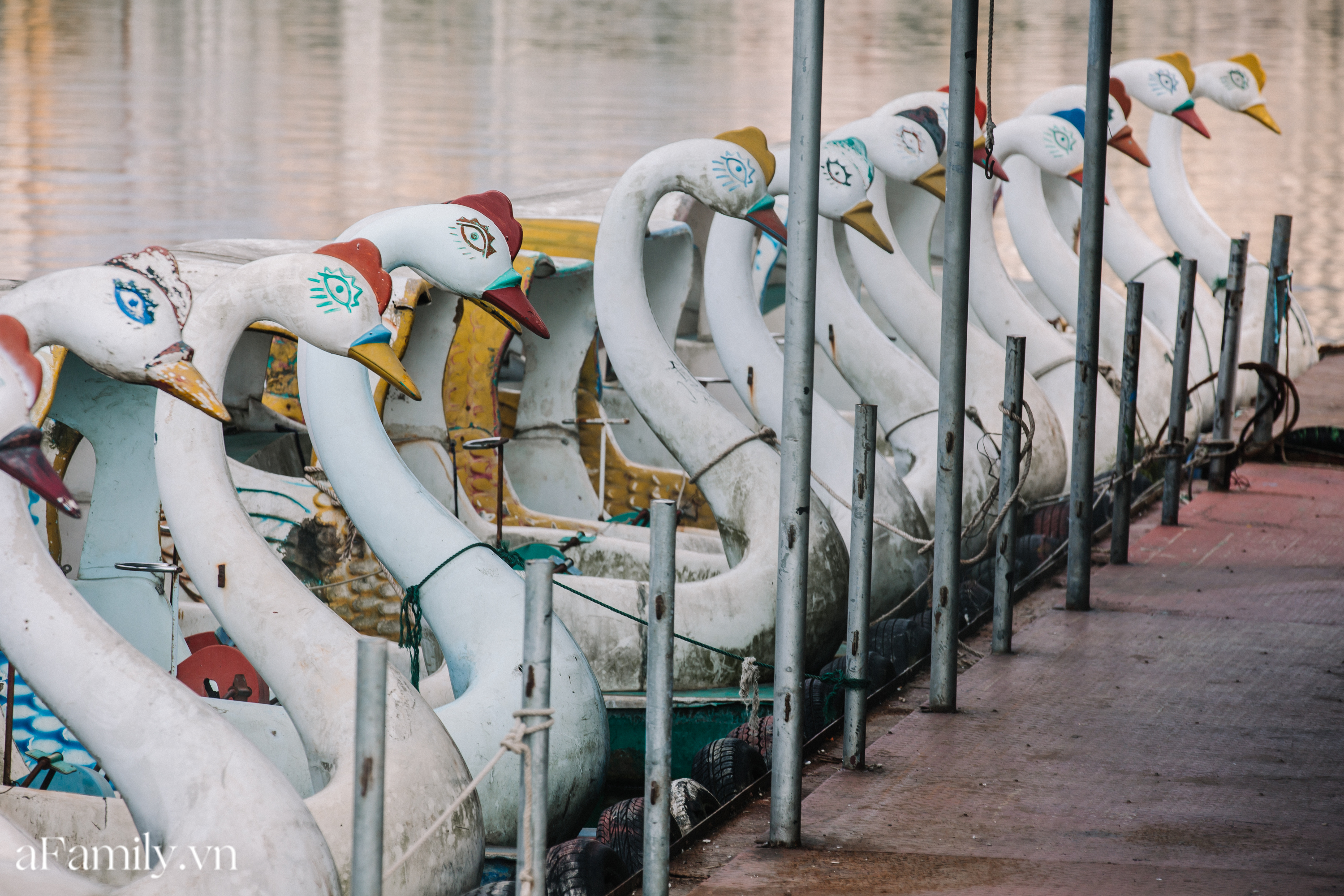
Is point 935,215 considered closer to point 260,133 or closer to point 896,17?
point 260,133

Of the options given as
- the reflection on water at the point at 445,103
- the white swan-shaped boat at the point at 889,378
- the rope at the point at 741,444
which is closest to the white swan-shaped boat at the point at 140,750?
the rope at the point at 741,444

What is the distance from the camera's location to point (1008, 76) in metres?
32.6

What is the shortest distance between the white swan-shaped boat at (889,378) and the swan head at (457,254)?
2391 millimetres

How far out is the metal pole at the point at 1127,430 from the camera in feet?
25.0

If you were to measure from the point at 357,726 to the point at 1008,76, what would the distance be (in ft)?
102

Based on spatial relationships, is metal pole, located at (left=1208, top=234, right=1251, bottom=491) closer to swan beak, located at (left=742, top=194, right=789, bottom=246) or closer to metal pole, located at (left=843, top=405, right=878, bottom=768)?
swan beak, located at (left=742, top=194, right=789, bottom=246)

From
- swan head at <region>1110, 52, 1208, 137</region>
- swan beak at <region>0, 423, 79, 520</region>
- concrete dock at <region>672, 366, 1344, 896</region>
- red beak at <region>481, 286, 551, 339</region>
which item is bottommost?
concrete dock at <region>672, 366, 1344, 896</region>

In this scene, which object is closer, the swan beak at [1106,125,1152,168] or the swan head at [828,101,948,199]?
the swan head at [828,101,948,199]

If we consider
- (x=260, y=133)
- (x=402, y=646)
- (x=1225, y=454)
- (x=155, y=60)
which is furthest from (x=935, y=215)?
(x=155, y=60)

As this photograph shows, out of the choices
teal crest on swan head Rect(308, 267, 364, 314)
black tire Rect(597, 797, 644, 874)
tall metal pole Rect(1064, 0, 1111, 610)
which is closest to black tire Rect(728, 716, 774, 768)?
black tire Rect(597, 797, 644, 874)

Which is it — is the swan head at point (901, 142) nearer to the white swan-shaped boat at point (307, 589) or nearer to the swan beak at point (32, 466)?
the white swan-shaped boat at point (307, 589)

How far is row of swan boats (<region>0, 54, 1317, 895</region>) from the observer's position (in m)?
4.30

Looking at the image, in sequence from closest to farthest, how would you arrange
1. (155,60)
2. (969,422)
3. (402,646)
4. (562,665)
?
1. (562,665)
2. (402,646)
3. (969,422)
4. (155,60)

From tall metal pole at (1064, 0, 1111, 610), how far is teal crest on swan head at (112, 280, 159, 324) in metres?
3.83
